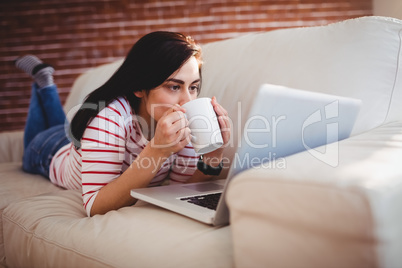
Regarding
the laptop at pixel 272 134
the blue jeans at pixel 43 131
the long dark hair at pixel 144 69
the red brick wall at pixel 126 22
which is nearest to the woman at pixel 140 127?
the long dark hair at pixel 144 69

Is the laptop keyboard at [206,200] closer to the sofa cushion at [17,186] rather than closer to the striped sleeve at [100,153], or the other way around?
the striped sleeve at [100,153]

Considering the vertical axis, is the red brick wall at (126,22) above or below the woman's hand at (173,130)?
above

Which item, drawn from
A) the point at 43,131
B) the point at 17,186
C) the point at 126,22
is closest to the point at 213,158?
the point at 17,186

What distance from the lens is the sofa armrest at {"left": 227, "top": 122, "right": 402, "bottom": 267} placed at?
1.60 feet

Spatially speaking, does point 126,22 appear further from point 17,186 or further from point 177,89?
point 177,89

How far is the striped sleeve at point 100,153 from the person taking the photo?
102cm

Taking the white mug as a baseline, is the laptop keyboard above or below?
below

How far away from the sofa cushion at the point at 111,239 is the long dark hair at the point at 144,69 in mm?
281

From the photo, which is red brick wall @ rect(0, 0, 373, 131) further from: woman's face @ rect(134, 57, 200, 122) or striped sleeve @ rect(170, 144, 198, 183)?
woman's face @ rect(134, 57, 200, 122)

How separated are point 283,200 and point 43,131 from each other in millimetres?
1567

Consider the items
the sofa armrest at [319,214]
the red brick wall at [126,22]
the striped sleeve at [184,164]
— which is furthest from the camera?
the red brick wall at [126,22]

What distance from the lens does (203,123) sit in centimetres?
89

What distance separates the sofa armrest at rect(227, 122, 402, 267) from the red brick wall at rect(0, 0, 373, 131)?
102 inches

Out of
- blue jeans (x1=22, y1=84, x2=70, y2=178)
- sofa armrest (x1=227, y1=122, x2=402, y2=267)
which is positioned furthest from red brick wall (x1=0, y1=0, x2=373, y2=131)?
sofa armrest (x1=227, y1=122, x2=402, y2=267)
